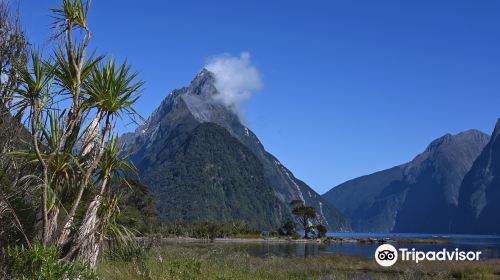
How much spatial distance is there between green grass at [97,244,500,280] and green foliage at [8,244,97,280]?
138 inches

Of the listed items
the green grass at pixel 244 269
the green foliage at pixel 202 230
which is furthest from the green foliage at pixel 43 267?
the green foliage at pixel 202 230

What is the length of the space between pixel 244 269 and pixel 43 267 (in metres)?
14.3

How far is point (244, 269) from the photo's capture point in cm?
2081

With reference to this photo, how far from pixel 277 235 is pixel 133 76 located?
87.7m

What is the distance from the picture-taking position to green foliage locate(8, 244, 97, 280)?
707 centimetres

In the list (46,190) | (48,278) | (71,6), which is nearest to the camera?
(48,278)

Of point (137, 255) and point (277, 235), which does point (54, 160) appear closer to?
point (137, 255)

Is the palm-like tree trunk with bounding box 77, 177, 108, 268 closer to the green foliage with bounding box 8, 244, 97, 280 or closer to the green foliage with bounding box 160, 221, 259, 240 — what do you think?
the green foliage with bounding box 8, 244, 97, 280

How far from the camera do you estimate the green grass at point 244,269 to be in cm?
1269

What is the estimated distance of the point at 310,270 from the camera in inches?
1032

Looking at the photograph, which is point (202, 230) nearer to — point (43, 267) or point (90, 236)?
point (90, 236)

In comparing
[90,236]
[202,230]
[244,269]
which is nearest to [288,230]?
[202,230]

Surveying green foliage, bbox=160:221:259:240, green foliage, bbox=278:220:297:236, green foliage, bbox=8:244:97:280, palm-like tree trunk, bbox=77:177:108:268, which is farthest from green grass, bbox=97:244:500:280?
green foliage, bbox=278:220:297:236

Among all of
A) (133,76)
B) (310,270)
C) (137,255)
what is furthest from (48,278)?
→ (310,270)
